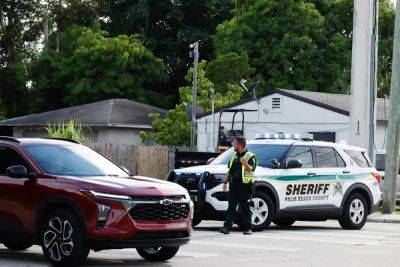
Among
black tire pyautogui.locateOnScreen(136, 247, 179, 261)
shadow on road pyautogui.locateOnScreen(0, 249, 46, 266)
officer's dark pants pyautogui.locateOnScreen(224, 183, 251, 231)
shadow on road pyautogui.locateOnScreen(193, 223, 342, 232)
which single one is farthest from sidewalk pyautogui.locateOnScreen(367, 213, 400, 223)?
shadow on road pyautogui.locateOnScreen(0, 249, 46, 266)

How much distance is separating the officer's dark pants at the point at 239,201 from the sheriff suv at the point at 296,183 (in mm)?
904

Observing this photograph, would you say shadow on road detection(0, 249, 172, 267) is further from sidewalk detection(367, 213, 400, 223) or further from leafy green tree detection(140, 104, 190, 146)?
leafy green tree detection(140, 104, 190, 146)

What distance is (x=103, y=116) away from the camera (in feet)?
144

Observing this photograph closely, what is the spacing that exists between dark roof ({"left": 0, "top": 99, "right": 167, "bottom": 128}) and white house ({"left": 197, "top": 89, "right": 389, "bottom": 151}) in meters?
5.80

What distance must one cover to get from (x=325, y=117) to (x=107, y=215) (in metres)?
25.1

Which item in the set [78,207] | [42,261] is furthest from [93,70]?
[78,207]

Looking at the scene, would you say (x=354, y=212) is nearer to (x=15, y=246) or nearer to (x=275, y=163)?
(x=275, y=163)

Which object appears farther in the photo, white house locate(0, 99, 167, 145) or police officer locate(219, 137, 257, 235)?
white house locate(0, 99, 167, 145)

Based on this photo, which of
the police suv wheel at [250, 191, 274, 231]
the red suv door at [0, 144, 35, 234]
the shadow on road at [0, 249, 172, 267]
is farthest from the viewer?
the police suv wheel at [250, 191, 274, 231]

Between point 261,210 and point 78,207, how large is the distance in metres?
7.12

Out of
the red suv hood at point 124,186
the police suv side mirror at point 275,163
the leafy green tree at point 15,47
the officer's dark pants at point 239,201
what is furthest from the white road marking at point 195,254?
the leafy green tree at point 15,47

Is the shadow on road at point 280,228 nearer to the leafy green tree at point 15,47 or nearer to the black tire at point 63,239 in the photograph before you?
the black tire at point 63,239

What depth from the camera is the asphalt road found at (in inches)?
492

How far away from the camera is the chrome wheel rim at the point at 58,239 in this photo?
37.6ft
